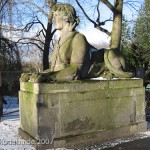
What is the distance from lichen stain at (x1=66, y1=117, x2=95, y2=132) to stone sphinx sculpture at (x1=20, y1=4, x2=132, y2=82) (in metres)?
0.92

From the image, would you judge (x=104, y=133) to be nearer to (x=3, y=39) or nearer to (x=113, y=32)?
(x=113, y=32)

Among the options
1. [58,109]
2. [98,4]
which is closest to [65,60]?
[58,109]

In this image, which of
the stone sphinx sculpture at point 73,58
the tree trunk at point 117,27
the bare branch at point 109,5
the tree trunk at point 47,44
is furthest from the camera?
the tree trunk at point 47,44

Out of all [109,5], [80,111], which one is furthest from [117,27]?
[80,111]

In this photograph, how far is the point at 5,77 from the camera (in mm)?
20766

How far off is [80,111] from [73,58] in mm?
1176

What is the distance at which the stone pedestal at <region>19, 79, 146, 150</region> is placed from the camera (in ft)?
19.0

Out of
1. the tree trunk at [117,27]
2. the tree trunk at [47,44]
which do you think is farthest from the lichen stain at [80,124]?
the tree trunk at [47,44]

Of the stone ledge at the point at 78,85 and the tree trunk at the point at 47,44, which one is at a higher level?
→ the tree trunk at the point at 47,44

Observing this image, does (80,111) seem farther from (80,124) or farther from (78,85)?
(78,85)

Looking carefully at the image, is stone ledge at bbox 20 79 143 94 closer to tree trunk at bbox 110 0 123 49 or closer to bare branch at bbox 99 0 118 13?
tree trunk at bbox 110 0 123 49

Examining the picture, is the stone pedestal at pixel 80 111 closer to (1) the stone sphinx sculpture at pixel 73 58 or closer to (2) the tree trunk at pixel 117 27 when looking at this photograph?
(1) the stone sphinx sculpture at pixel 73 58

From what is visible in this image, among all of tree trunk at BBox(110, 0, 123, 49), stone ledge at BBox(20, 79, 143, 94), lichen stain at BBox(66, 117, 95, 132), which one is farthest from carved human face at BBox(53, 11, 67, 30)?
tree trunk at BBox(110, 0, 123, 49)

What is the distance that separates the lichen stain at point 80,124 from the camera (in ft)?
19.8
